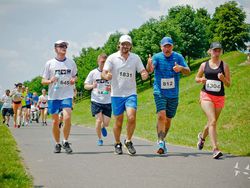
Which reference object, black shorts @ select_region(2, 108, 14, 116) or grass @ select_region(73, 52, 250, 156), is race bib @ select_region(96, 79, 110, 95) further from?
black shorts @ select_region(2, 108, 14, 116)

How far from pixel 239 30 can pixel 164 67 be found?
74.6 meters

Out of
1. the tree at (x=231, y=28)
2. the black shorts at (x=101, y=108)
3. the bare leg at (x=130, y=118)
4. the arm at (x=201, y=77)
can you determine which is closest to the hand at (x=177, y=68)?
the arm at (x=201, y=77)

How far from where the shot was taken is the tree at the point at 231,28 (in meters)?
79.6

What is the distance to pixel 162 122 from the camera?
923 centimetres

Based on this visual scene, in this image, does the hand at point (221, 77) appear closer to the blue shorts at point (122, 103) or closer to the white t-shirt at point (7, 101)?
the blue shorts at point (122, 103)

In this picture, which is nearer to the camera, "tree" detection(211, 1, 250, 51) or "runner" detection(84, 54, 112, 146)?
"runner" detection(84, 54, 112, 146)

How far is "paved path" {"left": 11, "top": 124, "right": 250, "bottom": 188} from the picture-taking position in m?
5.99

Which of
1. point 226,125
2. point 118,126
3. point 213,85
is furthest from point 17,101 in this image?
point 213,85

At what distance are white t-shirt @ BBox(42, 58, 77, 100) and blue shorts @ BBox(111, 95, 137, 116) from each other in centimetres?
116

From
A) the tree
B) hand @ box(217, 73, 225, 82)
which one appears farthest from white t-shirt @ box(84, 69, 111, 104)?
the tree

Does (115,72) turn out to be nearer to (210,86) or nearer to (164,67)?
(164,67)

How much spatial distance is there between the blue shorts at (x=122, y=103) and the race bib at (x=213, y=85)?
143 centimetres

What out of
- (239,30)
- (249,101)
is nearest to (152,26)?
(239,30)

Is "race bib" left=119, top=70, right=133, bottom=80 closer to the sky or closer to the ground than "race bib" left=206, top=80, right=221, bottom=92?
closer to the sky
